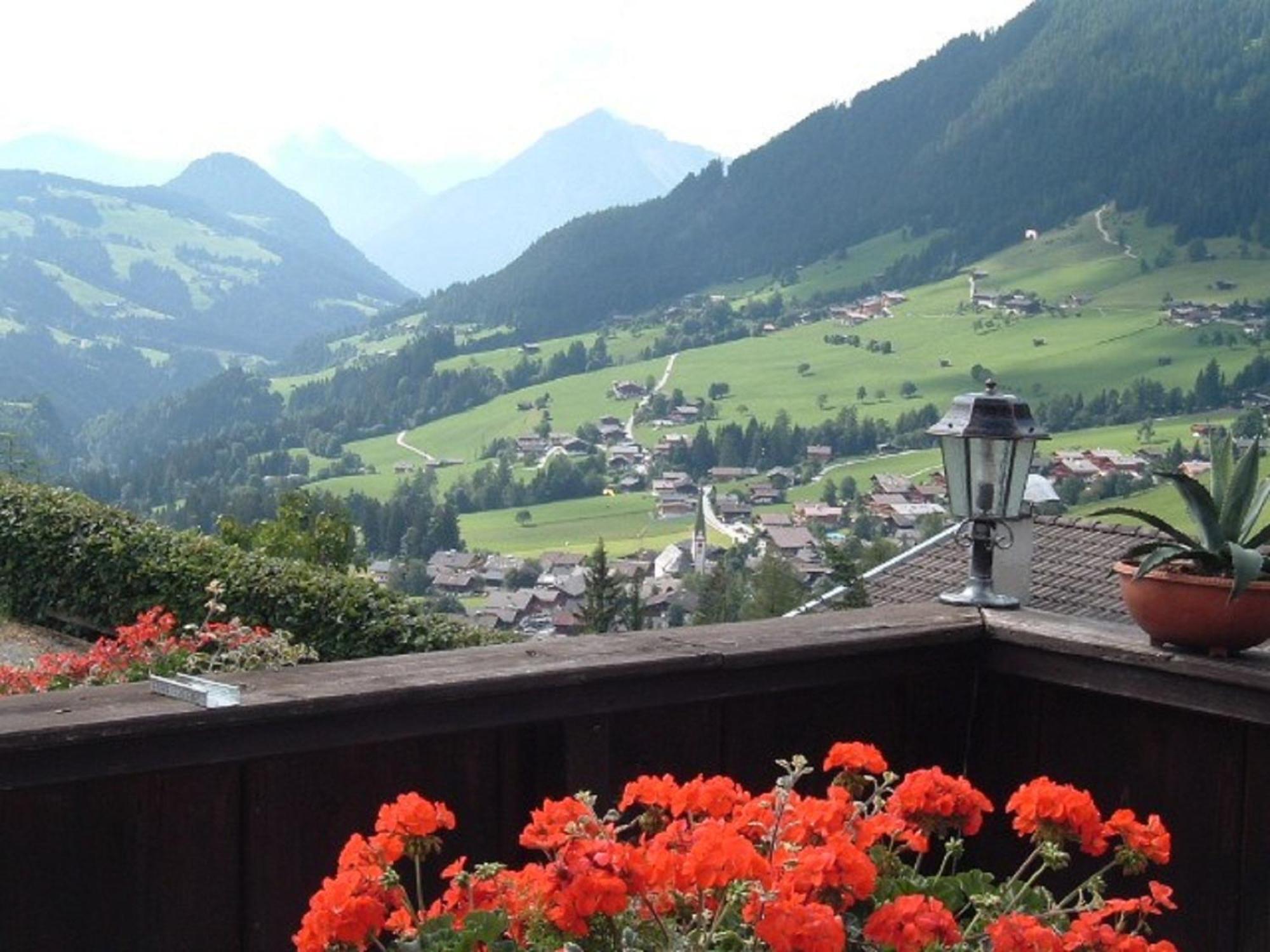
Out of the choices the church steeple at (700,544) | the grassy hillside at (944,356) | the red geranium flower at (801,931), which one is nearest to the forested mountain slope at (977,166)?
the grassy hillside at (944,356)

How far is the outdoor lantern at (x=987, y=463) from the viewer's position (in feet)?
10.8

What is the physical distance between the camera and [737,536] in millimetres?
63406

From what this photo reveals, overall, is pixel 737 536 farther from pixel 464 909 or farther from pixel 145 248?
pixel 145 248

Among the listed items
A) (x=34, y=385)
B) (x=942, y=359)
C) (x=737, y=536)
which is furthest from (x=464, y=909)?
(x=34, y=385)

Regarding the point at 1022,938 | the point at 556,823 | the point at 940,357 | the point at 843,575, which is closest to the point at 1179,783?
the point at 1022,938

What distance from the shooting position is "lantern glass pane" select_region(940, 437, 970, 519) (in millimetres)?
3312

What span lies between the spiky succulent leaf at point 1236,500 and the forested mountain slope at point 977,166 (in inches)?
4233

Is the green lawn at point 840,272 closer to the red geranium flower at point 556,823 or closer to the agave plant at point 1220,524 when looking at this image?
the agave plant at point 1220,524

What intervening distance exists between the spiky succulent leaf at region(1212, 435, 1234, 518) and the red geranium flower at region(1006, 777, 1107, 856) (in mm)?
1091

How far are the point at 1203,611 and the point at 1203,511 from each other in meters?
0.19

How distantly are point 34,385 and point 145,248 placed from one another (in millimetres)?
57676

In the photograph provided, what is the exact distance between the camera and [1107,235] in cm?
11275

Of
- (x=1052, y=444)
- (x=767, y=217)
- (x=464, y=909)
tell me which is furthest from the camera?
(x=767, y=217)

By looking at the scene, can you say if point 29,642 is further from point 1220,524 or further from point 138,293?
point 138,293
